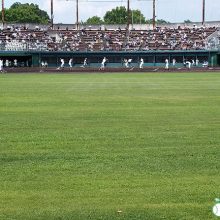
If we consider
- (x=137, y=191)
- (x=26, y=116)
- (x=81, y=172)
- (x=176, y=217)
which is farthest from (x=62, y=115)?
(x=176, y=217)

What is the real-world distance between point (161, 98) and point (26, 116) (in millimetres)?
9986

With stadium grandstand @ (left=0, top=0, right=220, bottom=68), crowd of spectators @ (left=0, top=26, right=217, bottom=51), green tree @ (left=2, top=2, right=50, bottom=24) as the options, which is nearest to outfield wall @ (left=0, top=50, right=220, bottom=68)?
stadium grandstand @ (left=0, top=0, right=220, bottom=68)

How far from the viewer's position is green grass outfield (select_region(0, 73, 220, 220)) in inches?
332

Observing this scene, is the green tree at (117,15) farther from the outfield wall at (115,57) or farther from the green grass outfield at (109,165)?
the green grass outfield at (109,165)

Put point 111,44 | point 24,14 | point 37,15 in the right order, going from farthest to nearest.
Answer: point 37,15, point 24,14, point 111,44

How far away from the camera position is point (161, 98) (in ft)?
96.9

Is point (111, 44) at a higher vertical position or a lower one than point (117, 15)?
lower

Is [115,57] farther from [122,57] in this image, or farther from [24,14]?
[24,14]

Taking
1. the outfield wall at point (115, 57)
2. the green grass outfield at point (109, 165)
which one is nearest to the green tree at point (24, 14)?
the outfield wall at point (115, 57)

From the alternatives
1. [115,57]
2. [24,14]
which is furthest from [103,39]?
[24,14]

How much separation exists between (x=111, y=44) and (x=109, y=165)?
261 ft

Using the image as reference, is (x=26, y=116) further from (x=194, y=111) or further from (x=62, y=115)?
(x=194, y=111)

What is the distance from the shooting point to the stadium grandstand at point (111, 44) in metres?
84.2

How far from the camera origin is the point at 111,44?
3556 inches
